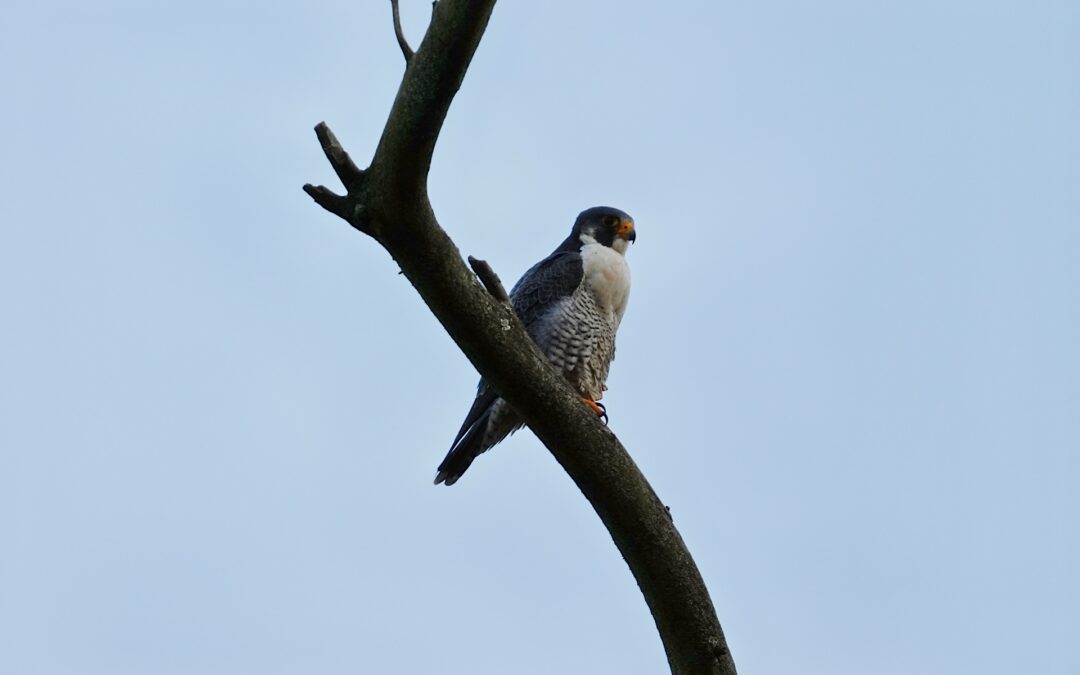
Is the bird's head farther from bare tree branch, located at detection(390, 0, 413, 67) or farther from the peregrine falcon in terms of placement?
bare tree branch, located at detection(390, 0, 413, 67)

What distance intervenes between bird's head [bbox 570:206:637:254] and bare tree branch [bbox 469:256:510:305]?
3.11 meters

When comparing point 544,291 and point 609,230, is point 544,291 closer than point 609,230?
Yes

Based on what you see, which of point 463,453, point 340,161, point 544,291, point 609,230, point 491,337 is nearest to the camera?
point 340,161

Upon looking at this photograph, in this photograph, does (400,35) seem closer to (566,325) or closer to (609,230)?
(566,325)

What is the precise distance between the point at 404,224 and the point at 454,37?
486mm

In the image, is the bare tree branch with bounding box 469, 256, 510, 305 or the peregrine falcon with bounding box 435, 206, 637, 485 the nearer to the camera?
the bare tree branch with bounding box 469, 256, 510, 305

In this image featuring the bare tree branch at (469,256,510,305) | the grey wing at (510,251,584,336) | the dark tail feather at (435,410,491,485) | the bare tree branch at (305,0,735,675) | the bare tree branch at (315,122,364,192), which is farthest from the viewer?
the grey wing at (510,251,584,336)

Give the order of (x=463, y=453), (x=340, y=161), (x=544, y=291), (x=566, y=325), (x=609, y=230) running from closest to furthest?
(x=340, y=161) → (x=463, y=453) → (x=566, y=325) → (x=544, y=291) → (x=609, y=230)

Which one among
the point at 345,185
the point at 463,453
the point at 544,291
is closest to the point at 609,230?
the point at 544,291

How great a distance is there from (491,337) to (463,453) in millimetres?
2508

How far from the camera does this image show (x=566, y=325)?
18.8 ft

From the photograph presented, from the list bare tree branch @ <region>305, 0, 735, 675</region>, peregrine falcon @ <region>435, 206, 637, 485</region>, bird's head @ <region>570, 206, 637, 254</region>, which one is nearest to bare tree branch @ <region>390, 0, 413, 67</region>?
bare tree branch @ <region>305, 0, 735, 675</region>

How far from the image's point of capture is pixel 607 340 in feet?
19.3

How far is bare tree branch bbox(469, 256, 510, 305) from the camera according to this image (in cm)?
324
